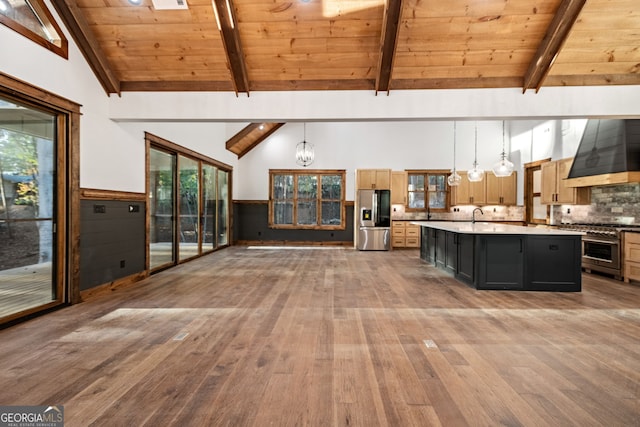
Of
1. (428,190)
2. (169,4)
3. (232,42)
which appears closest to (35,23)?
(169,4)

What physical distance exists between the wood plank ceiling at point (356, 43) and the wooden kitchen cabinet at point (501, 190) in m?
5.20

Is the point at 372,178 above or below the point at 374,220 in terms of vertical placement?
above

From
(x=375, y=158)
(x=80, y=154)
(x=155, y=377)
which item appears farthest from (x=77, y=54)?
(x=375, y=158)

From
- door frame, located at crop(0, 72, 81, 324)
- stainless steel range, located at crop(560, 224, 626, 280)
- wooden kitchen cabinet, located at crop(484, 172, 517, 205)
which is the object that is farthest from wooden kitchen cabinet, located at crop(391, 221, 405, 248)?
door frame, located at crop(0, 72, 81, 324)

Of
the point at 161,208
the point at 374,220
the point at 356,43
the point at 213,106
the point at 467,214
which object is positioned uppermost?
the point at 356,43

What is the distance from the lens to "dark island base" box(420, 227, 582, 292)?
15.6ft

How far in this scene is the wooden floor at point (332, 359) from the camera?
195 cm

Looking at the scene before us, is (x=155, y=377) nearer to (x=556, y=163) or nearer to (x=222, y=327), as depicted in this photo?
(x=222, y=327)

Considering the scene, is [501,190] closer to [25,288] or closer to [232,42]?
[232,42]

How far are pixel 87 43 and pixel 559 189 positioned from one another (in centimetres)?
867

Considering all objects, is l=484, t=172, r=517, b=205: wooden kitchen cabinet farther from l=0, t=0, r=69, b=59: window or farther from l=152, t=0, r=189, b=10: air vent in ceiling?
l=0, t=0, r=69, b=59: window

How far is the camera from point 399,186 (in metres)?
9.83

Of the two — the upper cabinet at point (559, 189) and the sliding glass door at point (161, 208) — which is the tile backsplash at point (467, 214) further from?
the sliding glass door at point (161, 208)

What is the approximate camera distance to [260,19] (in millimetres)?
4203
